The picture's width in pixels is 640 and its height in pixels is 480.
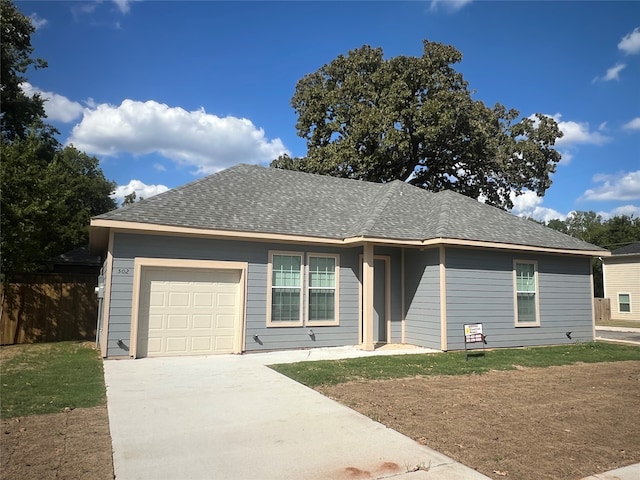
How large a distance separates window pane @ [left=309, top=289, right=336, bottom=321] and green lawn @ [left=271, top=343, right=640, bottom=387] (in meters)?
2.09

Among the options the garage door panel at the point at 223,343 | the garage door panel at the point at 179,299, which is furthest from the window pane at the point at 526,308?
the garage door panel at the point at 179,299

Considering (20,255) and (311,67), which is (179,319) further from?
(311,67)

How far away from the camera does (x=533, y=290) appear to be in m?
13.4

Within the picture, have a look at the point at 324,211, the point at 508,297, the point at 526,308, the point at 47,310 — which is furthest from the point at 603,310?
the point at 47,310

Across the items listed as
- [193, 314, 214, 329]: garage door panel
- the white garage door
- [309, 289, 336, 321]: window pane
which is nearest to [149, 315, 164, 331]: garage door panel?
the white garage door

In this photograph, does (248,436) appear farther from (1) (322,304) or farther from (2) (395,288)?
(2) (395,288)

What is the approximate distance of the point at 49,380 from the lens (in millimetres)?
7598

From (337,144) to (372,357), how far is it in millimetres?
15835

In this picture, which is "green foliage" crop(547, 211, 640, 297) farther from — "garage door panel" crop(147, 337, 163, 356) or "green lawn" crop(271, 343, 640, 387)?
"garage door panel" crop(147, 337, 163, 356)

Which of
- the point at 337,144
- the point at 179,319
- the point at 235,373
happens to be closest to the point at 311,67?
the point at 337,144

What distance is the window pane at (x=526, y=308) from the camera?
13109 millimetres

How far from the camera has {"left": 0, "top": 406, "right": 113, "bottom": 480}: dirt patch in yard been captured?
3904 millimetres

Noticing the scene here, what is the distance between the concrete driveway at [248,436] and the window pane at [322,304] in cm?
404

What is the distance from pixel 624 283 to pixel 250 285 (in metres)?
27.1
